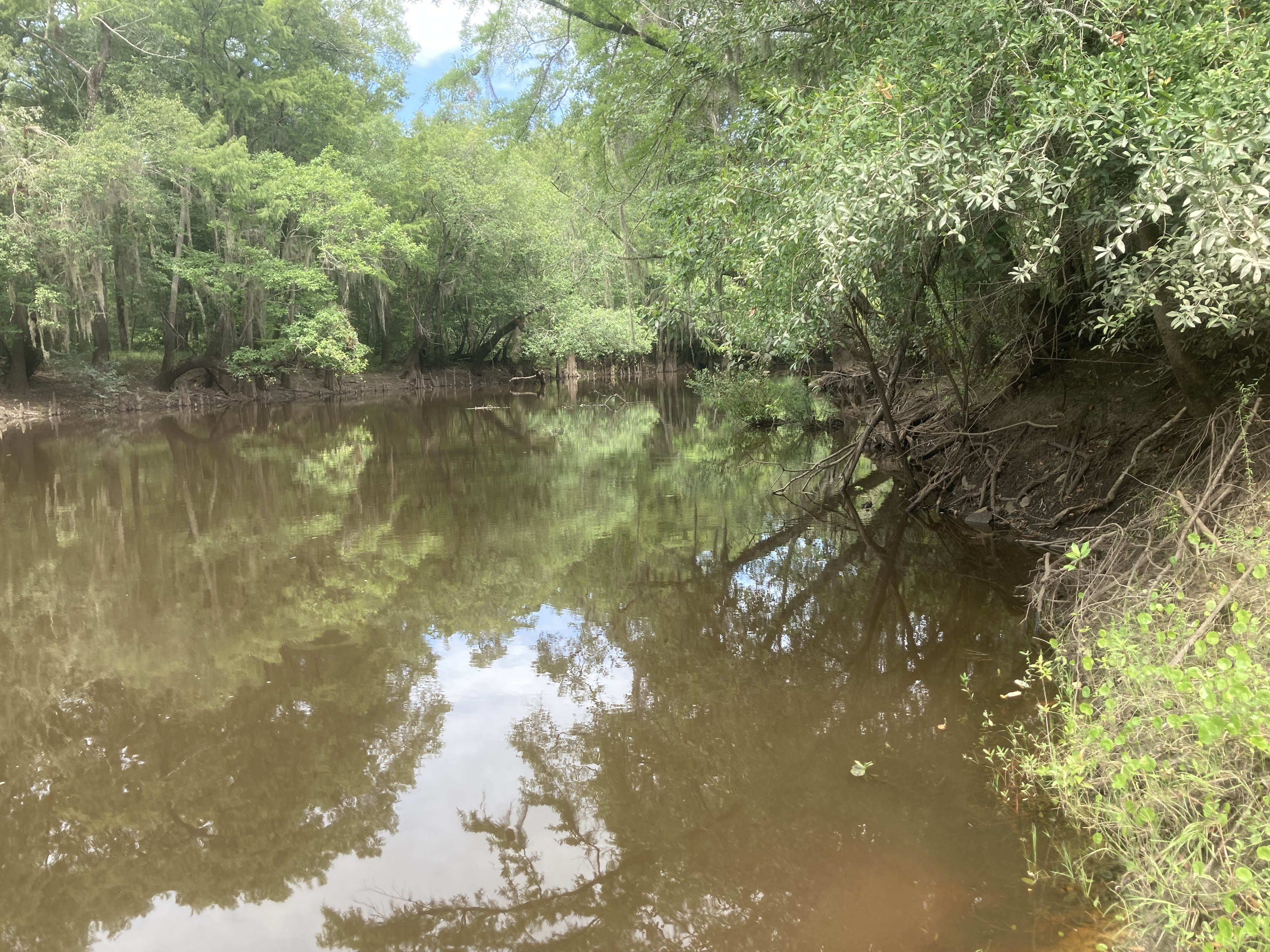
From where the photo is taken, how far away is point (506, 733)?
456cm

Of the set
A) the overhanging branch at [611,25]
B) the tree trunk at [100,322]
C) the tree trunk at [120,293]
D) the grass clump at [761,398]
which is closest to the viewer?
the overhanging branch at [611,25]

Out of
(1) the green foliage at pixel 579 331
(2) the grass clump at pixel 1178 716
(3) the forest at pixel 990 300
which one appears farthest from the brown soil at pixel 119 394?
(2) the grass clump at pixel 1178 716

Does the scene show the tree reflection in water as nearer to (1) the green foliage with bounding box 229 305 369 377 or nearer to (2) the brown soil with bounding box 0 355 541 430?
(1) the green foliage with bounding box 229 305 369 377

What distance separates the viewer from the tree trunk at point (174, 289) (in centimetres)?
2152

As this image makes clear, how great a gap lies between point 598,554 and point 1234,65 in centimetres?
600

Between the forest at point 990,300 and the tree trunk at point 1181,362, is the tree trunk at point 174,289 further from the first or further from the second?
the tree trunk at point 1181,362

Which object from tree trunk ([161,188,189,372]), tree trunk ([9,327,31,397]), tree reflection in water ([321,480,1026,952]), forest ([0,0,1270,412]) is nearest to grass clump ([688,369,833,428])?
forest ([0,0,1270,412])

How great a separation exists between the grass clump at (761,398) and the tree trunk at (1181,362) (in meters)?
10.8

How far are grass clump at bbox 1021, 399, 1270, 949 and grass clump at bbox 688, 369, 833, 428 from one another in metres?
11.7

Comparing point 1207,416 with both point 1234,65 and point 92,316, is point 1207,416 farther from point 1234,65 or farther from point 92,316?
point 92,316

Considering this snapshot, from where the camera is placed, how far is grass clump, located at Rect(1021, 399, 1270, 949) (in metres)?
2.40

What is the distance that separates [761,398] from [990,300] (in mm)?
9088

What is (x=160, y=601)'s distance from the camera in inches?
265

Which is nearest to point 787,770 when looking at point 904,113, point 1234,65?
point 904,113
